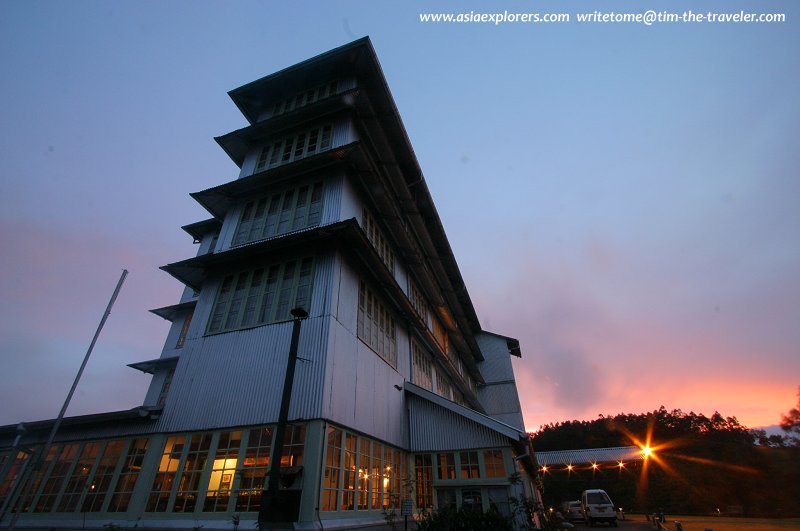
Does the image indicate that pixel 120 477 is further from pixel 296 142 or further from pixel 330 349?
pixel 296 142

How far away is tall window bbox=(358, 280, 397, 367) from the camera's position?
48.7 feet

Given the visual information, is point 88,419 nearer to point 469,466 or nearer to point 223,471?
point 223,471

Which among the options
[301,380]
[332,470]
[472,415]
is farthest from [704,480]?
[301,380]

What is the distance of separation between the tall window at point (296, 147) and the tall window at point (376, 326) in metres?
Result: 6.75

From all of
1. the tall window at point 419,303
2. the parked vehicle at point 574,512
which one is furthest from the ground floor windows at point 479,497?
the parked vehicle at point 574,512

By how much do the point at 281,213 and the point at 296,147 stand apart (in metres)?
3.76

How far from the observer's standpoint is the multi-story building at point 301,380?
36.3ft

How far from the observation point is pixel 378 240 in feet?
58.6

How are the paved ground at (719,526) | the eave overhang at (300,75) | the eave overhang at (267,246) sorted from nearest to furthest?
1. the eave overhang at (267,246)
2. the eave overhang at (300,75)
3. the paved ground at (719,526)

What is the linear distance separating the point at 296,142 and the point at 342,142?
112 inches

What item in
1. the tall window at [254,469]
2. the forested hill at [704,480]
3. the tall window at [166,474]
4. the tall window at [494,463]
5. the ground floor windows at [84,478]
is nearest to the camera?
the tall window at [254,469]

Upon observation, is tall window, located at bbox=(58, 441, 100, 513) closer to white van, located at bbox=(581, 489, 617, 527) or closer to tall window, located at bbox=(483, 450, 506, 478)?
tall window, located at bbox=(483, 450, 506, 478)

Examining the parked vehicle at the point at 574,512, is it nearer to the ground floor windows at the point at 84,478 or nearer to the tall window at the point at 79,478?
the ground floor windows at the point at 84,478

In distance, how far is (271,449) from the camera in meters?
10.8
